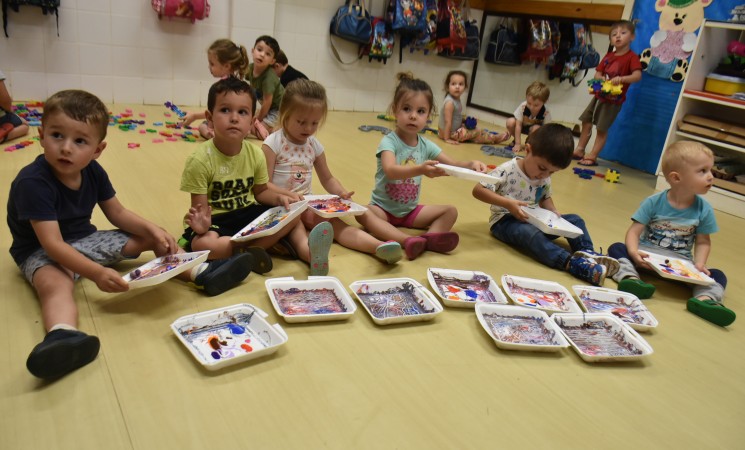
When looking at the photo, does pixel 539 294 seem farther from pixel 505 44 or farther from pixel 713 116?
pixel 505 44

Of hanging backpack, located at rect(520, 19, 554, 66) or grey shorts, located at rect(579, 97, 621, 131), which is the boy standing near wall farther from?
hanging backpack, located at rect(520, 19, 554, 66)

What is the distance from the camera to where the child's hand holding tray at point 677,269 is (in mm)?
1869

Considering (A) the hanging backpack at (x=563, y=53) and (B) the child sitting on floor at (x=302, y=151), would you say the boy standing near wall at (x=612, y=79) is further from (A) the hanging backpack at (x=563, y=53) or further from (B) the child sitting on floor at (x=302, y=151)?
(B) the child sitting on floor at (x=302, y=151)

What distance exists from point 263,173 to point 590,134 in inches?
127

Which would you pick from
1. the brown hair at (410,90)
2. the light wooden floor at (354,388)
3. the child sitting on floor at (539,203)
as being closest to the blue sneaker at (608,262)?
the child sitting on floor at (539,203)

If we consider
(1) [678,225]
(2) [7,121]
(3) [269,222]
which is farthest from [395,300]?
(2) [7,121]

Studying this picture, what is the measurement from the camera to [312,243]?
1639 millimetres

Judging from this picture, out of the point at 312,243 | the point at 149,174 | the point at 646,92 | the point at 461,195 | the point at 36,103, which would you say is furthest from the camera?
the point at 646,92

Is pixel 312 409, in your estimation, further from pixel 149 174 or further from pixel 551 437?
pixel 149 174

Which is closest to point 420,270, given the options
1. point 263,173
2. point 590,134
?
point 263,173

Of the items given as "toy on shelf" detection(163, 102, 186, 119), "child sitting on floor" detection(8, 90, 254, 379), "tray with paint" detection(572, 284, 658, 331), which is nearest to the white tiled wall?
"toy on shelf" detection(163, 102, 186, 119)

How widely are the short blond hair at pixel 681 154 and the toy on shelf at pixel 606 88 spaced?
6.01 feet

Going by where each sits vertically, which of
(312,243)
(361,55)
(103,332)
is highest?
(361,55)

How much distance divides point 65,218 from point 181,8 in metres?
2.93
